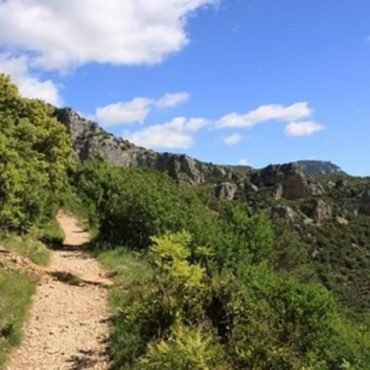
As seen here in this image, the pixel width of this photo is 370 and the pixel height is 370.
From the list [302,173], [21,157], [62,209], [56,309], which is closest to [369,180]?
[302,173]

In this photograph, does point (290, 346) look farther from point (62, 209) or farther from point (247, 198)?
point (247, 198)

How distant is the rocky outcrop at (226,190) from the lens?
69.2m

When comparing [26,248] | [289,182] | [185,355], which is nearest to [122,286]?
[26,248]

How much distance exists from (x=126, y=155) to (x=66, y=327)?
266 ft

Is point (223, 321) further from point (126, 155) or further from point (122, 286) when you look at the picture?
point (126, 155)

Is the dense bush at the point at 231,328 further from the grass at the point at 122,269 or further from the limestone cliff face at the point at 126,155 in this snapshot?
the limestone cliff face at the point at 126,155

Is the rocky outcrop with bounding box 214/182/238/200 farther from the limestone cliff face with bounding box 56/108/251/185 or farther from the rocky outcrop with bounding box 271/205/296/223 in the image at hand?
the limestone cliff face with bounding box 56/108/251/185

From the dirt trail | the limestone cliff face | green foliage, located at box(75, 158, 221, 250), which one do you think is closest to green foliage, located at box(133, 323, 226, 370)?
the dirt trail

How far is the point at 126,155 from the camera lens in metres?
93.6

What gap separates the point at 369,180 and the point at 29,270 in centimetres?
7281

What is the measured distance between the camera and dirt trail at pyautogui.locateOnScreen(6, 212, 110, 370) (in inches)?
434

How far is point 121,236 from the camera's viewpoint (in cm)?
2592

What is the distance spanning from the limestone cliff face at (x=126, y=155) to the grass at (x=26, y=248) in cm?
5915

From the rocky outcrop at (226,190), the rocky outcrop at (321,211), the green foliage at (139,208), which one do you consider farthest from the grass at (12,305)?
the rocky outcrop at (321,211)
